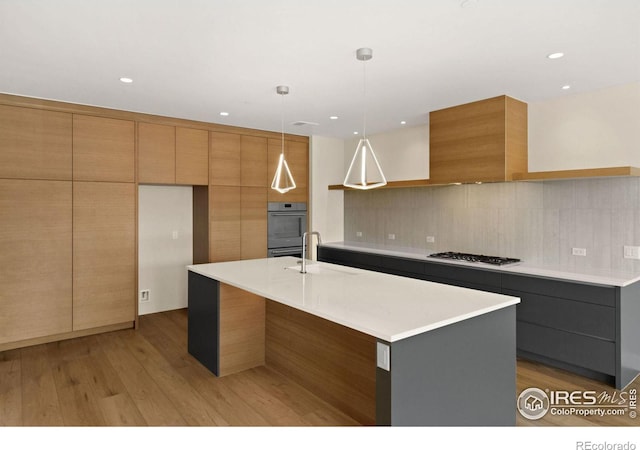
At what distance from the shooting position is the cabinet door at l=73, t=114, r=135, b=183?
411 centimetres

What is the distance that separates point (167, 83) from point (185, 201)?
224 cm

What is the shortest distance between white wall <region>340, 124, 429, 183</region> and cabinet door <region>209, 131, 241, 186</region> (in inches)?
77.1

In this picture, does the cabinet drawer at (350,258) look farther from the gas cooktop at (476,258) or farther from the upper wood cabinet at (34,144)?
the upper wood cabinet at (34,144)

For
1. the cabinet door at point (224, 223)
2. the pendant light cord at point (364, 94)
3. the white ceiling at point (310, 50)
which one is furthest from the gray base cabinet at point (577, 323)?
the cabinet door at point (224, 223)

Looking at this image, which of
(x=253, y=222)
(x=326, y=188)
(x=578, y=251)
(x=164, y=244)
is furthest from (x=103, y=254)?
(x=578, y=251)

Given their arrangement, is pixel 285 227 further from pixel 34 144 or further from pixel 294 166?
pixel 34 144

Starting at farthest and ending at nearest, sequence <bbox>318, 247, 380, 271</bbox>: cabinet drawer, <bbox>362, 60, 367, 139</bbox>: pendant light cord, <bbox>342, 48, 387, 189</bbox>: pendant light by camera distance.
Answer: <bbox>318, 247, 380, 271</bbox>: cabinet drawer
<bbox>362, 60, 367, 139</bbox>: pendant light cord
<bbox>342, 48, 387, 189</bbox>: pendant light

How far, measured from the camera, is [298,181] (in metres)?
5.87

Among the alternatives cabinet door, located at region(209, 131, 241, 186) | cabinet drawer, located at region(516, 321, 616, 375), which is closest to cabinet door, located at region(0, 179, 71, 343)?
cabinet door, located at region(209, 131, 241, 186)

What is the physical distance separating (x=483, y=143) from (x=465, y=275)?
1294 mm

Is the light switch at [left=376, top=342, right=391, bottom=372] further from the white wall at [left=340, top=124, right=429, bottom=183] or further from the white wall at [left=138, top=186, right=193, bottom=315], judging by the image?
the white wall at [left=138, top=186, right=193, bottom=315]

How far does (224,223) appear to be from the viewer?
516cm

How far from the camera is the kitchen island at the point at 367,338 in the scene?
1.94 metres

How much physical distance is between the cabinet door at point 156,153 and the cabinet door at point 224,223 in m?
0.57
